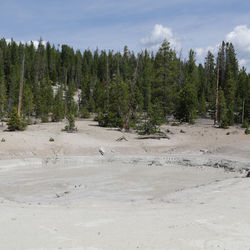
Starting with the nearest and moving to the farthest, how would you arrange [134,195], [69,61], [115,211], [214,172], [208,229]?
[208,229] < [115,211] < [134,195] < [214,172] < [69,61]

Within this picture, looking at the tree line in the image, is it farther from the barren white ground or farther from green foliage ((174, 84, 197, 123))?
the barren white ground

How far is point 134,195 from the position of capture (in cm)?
995

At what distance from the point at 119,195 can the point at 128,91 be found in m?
27.1

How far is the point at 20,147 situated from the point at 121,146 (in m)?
6.92

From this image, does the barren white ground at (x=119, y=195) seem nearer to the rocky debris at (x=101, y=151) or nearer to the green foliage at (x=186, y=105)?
the rocky debris at (x=101, y=151)

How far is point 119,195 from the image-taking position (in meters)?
9.97

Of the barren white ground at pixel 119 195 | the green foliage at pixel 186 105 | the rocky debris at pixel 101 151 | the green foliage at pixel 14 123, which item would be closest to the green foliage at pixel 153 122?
the barren white ground at pixel 119 195

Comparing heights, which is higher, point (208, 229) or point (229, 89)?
point (229, 89)

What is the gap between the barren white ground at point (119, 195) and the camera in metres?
4.87

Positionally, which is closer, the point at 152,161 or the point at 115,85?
the point at 152,161

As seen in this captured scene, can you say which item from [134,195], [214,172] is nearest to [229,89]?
[214,172]

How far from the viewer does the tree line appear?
32.2m

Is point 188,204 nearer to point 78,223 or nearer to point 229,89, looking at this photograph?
point 78,223

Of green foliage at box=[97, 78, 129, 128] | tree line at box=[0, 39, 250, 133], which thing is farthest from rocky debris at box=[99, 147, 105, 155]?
green foliage at box=[97, 78, 129, 128]
